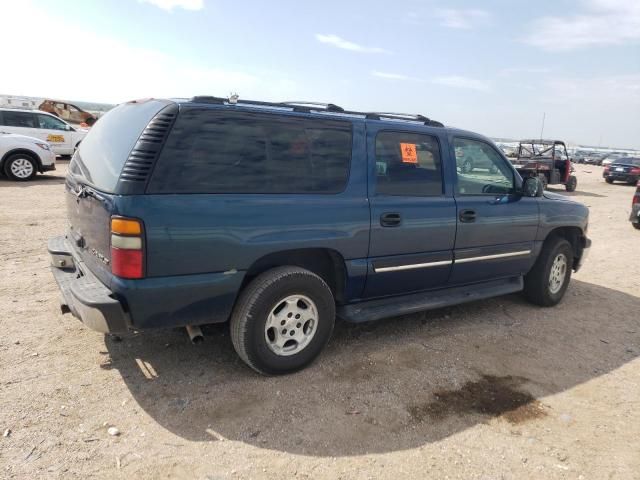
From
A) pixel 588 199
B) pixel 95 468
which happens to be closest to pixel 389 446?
pixel 95 468

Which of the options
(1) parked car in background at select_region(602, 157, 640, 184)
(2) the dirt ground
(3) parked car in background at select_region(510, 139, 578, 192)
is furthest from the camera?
(1) parked car in background at select_region(602, 157, 640, 184)

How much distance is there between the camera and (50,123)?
1491 centimetres

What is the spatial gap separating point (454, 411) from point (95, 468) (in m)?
2.16

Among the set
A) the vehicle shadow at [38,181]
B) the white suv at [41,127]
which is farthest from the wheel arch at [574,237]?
the white suv at [41,127]

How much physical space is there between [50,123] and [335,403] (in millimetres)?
15232

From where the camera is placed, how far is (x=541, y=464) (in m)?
2.70

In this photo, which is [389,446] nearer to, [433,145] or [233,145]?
[233,145]

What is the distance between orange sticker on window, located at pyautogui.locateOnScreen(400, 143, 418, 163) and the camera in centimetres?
395

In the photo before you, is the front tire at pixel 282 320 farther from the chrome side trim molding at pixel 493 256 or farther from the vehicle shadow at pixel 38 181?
the vehicle shadow at pixel 38 181

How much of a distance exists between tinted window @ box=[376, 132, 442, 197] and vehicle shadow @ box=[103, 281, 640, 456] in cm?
133

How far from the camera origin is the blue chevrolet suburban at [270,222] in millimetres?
2836

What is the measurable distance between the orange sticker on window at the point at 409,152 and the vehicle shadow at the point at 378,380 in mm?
1557

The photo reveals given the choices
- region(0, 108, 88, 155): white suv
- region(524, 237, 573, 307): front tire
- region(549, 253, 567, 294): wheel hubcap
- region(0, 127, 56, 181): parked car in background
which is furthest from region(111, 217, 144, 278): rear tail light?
region(0, 108, 88, 155): white suv

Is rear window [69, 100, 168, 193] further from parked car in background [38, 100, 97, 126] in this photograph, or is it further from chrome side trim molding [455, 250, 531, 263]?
parked car in background [38, 100, 97, 126]
